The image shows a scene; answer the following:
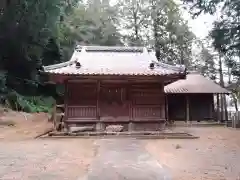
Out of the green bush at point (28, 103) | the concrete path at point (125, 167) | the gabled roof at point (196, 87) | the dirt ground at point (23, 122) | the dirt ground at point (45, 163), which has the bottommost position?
the dirt ground at point (45, 163)

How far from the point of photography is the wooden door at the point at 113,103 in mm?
13742

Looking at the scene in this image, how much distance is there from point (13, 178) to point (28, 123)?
1397cm

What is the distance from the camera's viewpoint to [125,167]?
5930 mm

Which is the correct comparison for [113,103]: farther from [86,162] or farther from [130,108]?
[86,162]

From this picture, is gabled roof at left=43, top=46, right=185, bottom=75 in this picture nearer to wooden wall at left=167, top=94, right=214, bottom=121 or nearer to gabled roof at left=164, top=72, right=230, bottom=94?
gabled roof at left=164, top=72, right=230, bottom=94

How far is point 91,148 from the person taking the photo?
9023 mm

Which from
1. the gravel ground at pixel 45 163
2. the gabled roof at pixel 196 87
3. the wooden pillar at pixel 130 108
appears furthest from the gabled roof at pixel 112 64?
the gabled roof at pixel 196 87

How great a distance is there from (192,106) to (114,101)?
10.9 metres

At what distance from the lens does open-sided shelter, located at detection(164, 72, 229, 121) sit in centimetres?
2234

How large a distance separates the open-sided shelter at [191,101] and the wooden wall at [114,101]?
859 centimetres

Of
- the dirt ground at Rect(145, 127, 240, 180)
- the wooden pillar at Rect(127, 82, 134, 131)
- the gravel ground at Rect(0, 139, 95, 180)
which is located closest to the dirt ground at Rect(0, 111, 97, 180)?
the gravel ground at Rect(0, 139, 95, 180)

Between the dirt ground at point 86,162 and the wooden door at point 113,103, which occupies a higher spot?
the wooden door at point 113,103

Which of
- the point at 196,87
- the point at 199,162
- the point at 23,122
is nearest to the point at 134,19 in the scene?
the point at 196,87

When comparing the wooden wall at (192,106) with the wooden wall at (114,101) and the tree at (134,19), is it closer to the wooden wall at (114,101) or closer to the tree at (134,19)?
the wooden wall at (114,101)
